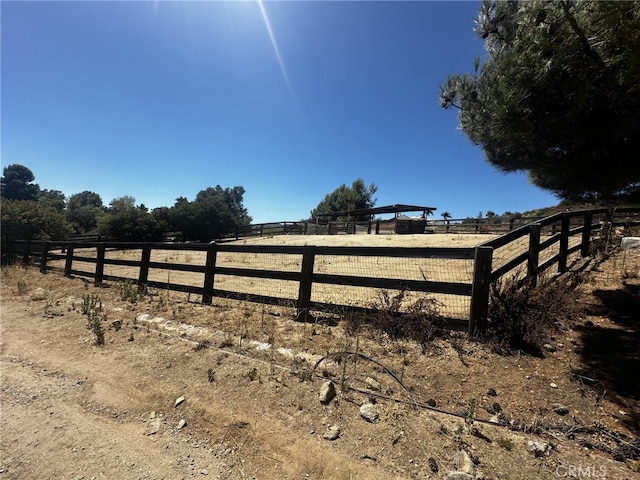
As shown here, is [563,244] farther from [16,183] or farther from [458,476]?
[16,183]

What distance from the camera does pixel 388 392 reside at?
300cm

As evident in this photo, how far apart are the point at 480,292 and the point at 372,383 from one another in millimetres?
1852

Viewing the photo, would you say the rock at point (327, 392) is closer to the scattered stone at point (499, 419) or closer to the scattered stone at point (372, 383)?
the scattered stone at point (372, 383)

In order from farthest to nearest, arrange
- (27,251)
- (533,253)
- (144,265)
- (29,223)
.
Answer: (29,223)
(27,251)
(144,265)
(533,253)

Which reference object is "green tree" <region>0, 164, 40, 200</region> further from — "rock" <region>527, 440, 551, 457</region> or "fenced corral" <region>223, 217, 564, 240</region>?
"rock" <region>527, 440, 551, 457</region>

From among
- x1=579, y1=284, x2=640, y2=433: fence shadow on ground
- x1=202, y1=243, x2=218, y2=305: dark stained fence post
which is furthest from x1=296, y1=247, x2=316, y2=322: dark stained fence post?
x1=579, y1=284, x2=640, y2=433: fence shadow on ground

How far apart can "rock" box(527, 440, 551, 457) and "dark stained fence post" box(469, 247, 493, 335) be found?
1.61 m

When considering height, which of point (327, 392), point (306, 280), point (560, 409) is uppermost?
point (306, 280)

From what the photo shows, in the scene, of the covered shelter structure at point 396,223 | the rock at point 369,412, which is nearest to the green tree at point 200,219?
the covered shelter structure at point 396,223

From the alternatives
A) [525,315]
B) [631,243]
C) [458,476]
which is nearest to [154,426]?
[458,476]

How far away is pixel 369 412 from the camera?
2711 mm

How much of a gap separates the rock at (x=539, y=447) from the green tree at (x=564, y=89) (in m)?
3.51

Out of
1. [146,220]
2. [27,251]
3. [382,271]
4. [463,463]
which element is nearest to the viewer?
[463,463]

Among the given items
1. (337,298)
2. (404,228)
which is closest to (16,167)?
(404,228)
